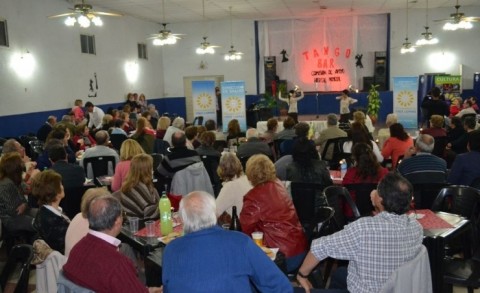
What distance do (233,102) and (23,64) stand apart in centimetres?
575

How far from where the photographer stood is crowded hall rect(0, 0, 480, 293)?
7.86 feet

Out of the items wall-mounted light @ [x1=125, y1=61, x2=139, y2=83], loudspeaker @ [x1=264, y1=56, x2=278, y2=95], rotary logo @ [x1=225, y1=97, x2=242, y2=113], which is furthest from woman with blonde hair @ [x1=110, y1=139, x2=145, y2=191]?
loudspeaker @ [x1=264, y1=56, x2=278, y2=95]

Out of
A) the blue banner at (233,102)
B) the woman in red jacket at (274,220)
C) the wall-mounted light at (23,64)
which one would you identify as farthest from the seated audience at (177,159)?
the blue banner at (233,102)

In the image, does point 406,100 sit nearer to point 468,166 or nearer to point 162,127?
point 162,127

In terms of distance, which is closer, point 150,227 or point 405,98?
point 150,227

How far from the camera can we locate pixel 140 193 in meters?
4.03

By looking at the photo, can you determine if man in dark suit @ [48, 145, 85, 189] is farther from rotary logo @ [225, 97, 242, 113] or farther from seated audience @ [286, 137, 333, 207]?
rotary logo @ [225, 97, 242, 113]

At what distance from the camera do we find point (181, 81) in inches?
744

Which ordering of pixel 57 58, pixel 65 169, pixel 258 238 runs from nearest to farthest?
pixel 258 238 → pixel 65 169 → pixel 57 58

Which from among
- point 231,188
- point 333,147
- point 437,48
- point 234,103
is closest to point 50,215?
point 231,188

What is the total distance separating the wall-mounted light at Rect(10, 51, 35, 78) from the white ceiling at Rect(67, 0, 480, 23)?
2.41 metres

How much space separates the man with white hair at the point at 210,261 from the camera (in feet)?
6.98

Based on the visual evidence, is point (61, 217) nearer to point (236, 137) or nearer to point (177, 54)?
point (236, 137)

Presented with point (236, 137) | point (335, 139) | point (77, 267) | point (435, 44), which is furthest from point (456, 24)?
point (77, 267)
